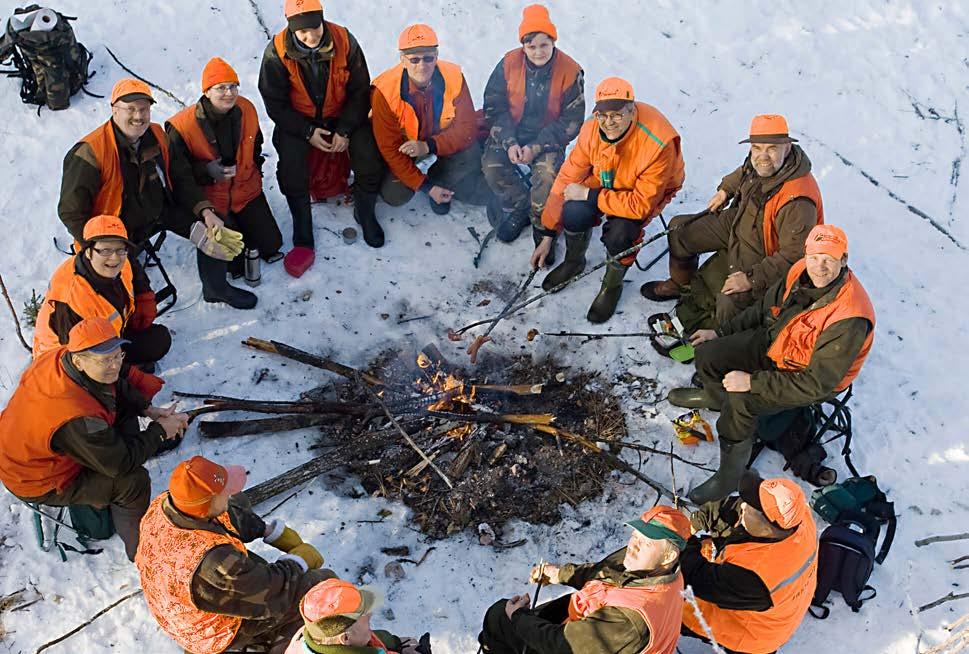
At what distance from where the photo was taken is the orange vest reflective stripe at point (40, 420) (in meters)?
4.60

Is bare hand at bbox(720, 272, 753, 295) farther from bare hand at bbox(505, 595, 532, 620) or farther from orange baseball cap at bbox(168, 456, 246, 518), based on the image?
orange baseball cap at bbox(168, 456, 246, 518)

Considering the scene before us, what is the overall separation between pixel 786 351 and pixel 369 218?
390 cm

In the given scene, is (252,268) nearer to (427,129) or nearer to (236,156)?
(236,156)

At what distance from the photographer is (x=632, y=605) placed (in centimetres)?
384

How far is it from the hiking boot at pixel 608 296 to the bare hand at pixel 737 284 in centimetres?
95

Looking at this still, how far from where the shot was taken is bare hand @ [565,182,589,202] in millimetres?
6730

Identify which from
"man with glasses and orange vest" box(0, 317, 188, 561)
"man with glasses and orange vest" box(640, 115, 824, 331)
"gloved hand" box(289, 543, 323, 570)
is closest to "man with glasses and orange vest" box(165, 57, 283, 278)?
"man with glasses and orange vest" box(0, 317, 188, 561)

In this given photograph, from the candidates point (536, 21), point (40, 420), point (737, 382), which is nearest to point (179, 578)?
point (40, 420)

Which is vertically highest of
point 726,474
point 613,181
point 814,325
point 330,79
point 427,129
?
point 330,79

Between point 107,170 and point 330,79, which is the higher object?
point 330,79

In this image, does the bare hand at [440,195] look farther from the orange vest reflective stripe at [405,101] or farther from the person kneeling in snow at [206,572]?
the person kneeling in snow at [206,572]

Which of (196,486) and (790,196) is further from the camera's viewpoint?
(790,196)

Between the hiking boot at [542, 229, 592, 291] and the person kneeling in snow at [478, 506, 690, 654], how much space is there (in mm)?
3315

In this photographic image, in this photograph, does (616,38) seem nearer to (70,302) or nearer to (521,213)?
(521,213)
